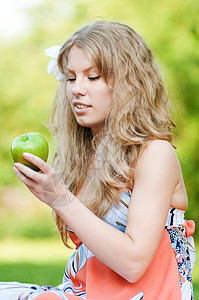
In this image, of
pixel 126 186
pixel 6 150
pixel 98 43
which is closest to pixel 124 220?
pixel 126 186

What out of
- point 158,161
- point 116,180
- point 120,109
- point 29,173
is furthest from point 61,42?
point 29,173

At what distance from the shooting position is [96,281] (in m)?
2.32

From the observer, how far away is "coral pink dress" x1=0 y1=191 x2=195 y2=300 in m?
2.20

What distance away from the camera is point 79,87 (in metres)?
2.46

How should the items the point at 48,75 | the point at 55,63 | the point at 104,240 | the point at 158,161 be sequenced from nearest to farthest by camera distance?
the point at 104,240 → the point at 158,161 → the point at 55,63 → the point at 48,75

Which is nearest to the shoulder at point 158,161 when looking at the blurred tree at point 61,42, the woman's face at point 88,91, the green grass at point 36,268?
the woman's face at point 88,91

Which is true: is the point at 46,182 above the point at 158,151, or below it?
below

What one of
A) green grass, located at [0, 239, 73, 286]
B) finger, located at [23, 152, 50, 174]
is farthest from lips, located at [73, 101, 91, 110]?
green grass, located at [0, 239, 73, 286]

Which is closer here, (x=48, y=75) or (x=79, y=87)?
(x=79, y=87)

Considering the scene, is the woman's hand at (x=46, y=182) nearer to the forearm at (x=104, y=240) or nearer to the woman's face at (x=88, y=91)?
the forearm at (x=104, y=240)

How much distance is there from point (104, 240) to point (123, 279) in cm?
33

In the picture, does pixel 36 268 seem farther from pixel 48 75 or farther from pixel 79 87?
pixel 48 75

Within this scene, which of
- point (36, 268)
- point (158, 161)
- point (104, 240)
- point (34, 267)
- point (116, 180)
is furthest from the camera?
point (34, 267)

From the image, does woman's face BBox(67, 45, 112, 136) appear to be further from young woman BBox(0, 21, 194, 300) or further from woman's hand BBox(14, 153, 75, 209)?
woman's hand BBox(14, 153, 75, 209)
